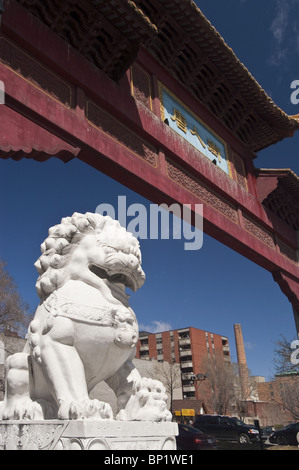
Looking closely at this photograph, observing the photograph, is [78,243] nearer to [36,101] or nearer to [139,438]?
[139,438]

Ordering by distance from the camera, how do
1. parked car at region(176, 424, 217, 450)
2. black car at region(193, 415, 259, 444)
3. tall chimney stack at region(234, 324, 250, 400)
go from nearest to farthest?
1. parked car at region(176, 424, 217, 450)
2. black car at region(193, 415, 259, 444)
3. tall chimney stack at region(234, 324, 250, 400)

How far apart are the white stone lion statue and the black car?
1231cm

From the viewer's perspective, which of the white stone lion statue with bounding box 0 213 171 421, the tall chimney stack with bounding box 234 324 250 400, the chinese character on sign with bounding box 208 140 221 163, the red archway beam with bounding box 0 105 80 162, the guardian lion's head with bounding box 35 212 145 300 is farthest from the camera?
the tall chimney stack with bounding box 234 324 250 400

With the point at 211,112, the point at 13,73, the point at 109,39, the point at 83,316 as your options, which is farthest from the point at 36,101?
the point at 211,112

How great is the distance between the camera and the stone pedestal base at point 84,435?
1.57 metres

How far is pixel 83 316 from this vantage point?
1876 mm

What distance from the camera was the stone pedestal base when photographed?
5.16ft

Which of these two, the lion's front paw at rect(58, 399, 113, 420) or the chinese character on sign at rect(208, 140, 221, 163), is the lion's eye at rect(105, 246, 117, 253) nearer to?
the lion's front paw at rect(58, 399, 113, 420)

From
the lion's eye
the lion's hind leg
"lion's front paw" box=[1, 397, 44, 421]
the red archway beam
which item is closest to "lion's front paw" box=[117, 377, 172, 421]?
the lion's hind leg

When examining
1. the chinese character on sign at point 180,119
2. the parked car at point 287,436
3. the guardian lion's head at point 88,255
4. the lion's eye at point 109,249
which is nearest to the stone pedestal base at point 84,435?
the guardian lion's head at point 88,255

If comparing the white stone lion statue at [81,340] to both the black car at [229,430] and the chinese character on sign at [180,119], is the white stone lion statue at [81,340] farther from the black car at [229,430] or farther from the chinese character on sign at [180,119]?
the black car at [229,430]

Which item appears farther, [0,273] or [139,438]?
[0,273]

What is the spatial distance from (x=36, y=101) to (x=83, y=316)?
2.75 meters

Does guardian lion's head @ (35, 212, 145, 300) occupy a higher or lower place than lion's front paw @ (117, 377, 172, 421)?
higher
